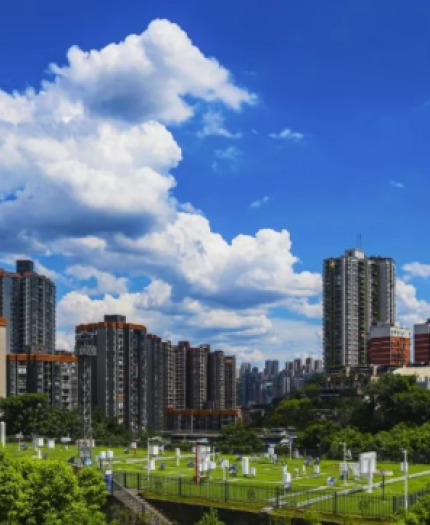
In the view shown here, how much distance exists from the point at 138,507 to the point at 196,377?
12233 cm

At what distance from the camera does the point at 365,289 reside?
134 meters

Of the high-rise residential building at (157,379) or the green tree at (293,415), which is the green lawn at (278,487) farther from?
the high-rise residential building at (157,379)

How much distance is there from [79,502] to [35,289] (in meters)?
113

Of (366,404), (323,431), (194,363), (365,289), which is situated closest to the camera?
(323,431)

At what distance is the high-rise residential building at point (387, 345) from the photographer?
399 ft

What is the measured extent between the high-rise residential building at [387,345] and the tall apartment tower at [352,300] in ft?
24.3

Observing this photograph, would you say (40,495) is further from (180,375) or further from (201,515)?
(180,375)

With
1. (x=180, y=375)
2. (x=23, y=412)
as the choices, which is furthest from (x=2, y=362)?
(x=180, y=375)

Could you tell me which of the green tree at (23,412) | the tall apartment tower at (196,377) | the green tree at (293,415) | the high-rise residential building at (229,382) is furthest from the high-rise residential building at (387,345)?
the green tree at (23,412)

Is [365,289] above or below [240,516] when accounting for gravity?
above

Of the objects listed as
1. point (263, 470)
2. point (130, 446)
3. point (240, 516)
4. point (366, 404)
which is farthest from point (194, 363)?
point (240, 516)

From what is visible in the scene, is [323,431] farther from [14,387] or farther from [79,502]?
[14,387]

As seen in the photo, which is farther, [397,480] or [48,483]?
[397,480]

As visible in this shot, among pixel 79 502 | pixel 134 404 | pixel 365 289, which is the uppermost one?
pixel 365 289
